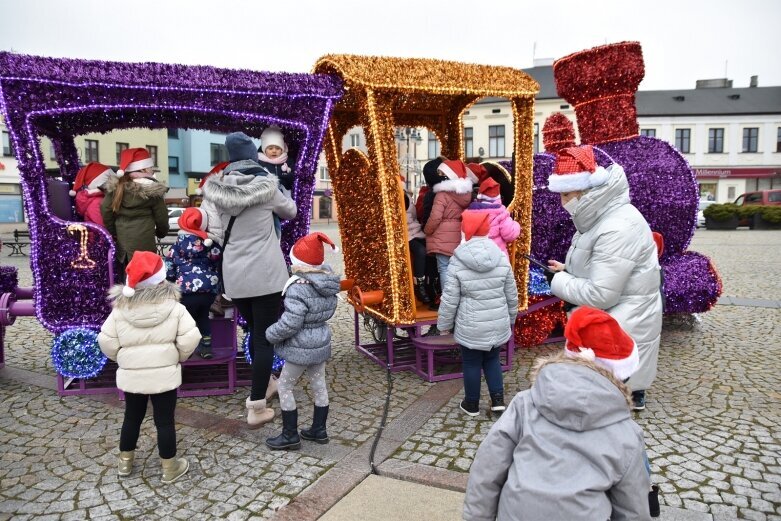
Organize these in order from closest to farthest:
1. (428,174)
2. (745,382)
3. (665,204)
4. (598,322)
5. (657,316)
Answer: (598,322)
(657,316)
(745,382)
(428,174)
(665,204)

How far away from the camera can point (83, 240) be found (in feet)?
16.0

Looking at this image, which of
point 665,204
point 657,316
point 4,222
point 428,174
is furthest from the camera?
point 4,222

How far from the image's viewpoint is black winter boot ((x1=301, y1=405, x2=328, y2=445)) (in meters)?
4.14

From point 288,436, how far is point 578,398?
2510 mm

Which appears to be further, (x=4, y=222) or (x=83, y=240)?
(x=4, y=222)

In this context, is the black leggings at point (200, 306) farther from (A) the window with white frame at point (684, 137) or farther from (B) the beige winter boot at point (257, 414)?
(A) the window with white frame at point (684, 137)

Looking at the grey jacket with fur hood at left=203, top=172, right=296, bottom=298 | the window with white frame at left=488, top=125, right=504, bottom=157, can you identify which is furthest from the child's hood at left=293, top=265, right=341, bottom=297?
the window with white frame at left=488, top=125, right=504, bottom=157

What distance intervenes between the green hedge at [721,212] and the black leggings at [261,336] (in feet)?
89.0

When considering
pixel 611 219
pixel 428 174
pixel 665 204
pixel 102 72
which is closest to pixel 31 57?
pixel 102 72

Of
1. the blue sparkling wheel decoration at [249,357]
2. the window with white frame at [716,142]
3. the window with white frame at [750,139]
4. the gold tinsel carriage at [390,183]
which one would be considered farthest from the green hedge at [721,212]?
the blue sparkling wheel decoration at [249,357]

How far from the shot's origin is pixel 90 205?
16.9ft

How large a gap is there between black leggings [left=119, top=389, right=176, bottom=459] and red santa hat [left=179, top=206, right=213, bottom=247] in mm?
1576

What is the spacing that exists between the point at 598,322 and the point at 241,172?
2933 mm

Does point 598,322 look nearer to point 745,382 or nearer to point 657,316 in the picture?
point 657,316
